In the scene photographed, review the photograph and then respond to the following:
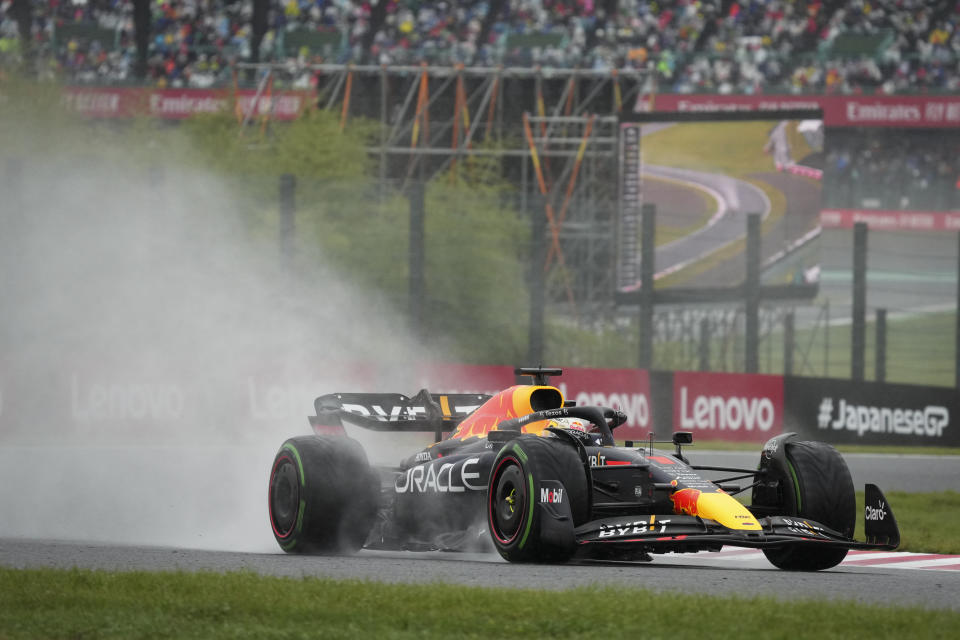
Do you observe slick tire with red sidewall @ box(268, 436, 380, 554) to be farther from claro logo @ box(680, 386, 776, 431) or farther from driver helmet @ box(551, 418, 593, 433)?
claro logo @ box(680, 386, 776, 431)

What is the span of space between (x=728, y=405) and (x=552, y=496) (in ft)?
52.2

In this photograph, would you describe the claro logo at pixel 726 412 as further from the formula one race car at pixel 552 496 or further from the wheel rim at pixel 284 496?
the wheel rim at pixel 284 496

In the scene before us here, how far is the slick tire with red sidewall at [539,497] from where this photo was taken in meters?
9.48

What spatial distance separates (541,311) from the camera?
24.8 meters

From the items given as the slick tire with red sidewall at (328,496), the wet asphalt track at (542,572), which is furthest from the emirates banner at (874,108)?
the slick tire with red sidewall at (328,496)

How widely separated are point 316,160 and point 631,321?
472 inches

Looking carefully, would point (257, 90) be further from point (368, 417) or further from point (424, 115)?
point (368, 417)

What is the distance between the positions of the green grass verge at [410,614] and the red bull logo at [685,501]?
146 centimetres

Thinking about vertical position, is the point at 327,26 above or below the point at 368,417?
above

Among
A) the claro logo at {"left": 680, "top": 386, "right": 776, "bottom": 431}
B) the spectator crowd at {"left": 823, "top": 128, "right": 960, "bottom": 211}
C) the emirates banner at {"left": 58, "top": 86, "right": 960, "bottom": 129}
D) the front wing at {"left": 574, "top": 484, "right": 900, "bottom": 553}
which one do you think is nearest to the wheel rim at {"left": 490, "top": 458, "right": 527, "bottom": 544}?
the front wing at {"left": 574, "top": 484, "right": 900, "bottom": 553}

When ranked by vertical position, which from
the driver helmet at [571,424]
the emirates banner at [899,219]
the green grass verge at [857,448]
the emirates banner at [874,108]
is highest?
the emirates banner at [874,108]

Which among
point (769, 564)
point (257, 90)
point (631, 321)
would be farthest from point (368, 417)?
point (257, 90)

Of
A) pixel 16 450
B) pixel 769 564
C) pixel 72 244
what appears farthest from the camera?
pixel 72 244

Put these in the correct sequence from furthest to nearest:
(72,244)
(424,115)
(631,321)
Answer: (424,115)
(631,321)
(72,244)
